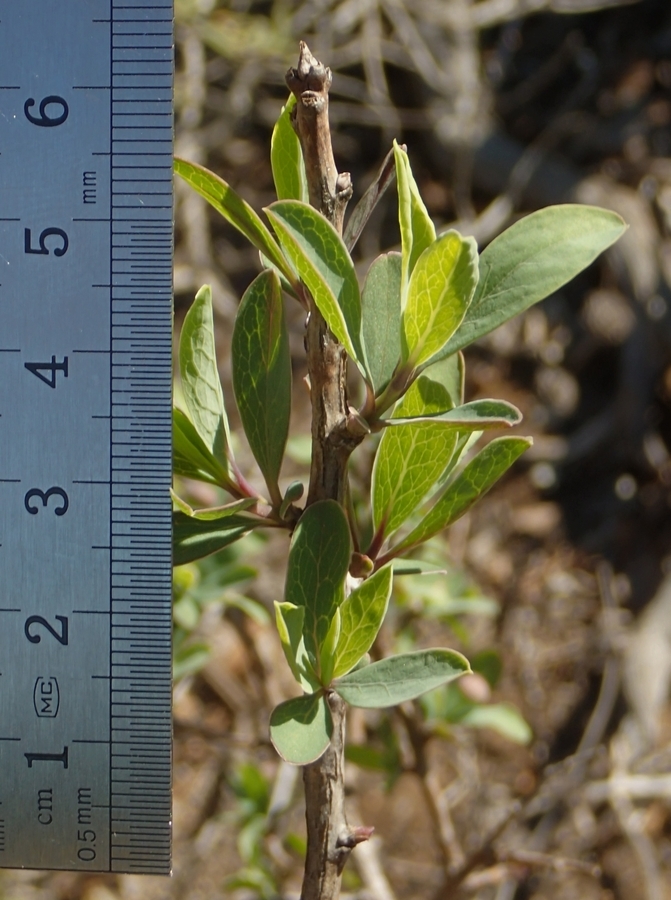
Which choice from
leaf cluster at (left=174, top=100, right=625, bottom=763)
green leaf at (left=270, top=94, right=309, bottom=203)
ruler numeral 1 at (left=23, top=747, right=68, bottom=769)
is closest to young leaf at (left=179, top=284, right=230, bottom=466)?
leaf cluster at (left=174, top=100, right=625, bottom=763)

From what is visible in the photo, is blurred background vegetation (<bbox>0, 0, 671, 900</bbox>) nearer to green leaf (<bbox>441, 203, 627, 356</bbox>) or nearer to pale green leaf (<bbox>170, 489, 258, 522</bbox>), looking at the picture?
pale green leaf (<bbox>170, 489, 258, 522</bbox>)

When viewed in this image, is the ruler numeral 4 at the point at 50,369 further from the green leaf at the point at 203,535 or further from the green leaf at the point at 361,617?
the green leaf at the point at 361,617

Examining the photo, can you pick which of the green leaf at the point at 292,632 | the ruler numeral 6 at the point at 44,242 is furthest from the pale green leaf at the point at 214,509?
the ruler numeral 6 at the point at 44,242

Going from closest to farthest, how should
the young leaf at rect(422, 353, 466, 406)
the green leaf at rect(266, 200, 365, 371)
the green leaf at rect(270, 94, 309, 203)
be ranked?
the green leaf at rect(266, 200, 365, 371), the green leaf at rect(270, 94, 309, 203), the young leaf at rect(422, 353, 466, 406)

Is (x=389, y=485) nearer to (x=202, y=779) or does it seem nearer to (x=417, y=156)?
(x=202, y=779)

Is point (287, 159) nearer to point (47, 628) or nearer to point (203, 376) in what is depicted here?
point (203, 376)

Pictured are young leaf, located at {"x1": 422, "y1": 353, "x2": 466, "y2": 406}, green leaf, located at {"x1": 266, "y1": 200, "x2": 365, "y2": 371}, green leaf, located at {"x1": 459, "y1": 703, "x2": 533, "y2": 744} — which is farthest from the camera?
green leaf, located at {"x1": 459, "y1": 703, "x2": 533, "y2": 744}

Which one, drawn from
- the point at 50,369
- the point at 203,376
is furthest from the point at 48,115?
the point at 203,376
